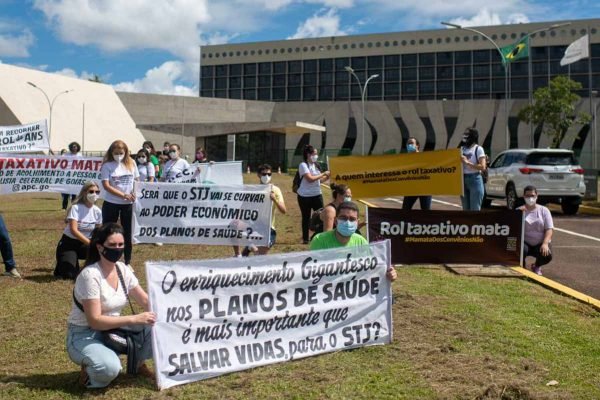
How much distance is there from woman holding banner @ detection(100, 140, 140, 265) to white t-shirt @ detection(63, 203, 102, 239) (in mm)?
290

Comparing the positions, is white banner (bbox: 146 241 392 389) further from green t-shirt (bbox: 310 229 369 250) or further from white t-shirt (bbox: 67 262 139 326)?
white t-shirt (bbox: 67 262 139 326)

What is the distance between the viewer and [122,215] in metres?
8.25

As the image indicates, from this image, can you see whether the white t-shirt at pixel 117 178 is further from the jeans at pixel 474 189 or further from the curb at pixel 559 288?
the curb at pixel 559 288

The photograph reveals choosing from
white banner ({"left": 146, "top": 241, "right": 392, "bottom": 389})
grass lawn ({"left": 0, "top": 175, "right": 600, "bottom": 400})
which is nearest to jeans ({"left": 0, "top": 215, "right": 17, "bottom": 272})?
grass lawn ({"left": 0, "top": 175, "right": 600, "bottom": 400})

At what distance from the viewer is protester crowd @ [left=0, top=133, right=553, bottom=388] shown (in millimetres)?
4164

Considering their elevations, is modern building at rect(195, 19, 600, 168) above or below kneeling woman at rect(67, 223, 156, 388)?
above

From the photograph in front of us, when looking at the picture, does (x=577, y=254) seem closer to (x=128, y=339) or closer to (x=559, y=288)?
(x=559, y=288)

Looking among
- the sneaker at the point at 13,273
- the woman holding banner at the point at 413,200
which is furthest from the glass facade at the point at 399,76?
the sneaker at the point at 13,273

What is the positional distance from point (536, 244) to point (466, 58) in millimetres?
88853

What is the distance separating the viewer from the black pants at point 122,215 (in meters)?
8.12

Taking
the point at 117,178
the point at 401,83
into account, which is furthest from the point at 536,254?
the point at 401,83

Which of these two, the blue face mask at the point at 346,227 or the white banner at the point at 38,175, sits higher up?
the white banner at the point at 38,175

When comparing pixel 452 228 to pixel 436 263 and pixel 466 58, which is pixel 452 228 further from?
pixel 466 58

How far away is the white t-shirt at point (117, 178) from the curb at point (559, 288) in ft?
17.0
